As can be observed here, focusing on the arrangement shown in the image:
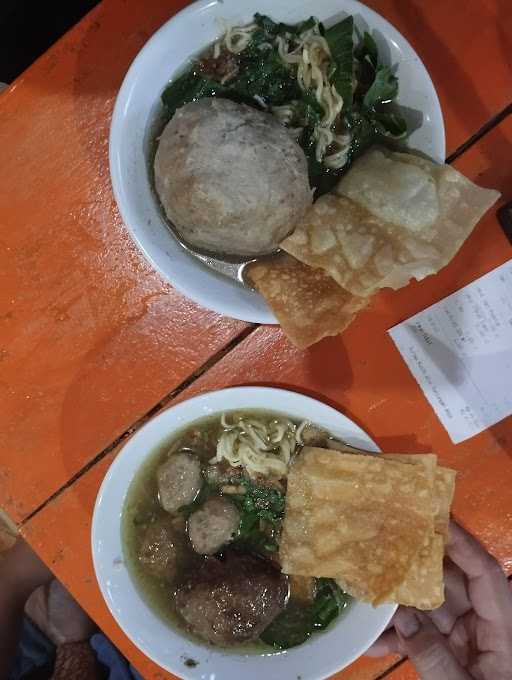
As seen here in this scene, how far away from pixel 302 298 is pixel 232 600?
35.5 inches

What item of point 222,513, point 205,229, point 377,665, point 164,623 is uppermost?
point 205,229

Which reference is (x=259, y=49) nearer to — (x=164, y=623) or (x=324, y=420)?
(x=324, y=420)

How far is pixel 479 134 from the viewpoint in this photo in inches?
67.2

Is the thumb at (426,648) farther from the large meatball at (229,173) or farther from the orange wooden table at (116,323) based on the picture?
the large meatball at (229,173)

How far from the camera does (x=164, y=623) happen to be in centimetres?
183

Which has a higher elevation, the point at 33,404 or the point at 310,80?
the point at 310,80

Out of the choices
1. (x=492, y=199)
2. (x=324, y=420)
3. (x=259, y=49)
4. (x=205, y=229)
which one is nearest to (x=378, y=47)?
(x=259, y=49)

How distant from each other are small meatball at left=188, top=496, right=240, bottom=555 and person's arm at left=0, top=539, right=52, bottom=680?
4.06ft

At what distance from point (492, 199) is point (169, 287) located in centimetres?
90

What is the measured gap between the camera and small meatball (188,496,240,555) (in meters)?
1.78

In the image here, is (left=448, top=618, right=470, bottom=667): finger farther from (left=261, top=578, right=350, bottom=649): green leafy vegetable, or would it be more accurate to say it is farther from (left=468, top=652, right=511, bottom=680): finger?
(left=261, top=578, right=350, bottom=649): green leafy vegetable

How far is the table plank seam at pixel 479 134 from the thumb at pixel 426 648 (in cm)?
139

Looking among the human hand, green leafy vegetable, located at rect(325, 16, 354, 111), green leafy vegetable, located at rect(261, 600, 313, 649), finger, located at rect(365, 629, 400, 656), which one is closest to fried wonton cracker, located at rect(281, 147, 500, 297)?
green leafy vegetable, located at rect(325, 16, 354, 111)

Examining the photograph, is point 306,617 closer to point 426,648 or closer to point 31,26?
point 426,648
